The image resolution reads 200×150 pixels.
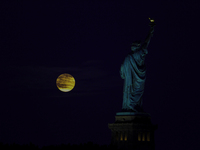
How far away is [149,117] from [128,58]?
17.0 feet

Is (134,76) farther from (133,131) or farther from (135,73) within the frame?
(133,131)

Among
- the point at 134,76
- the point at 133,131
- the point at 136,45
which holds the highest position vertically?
the point at 136,45

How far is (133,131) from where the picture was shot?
53938mm

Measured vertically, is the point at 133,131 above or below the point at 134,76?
below

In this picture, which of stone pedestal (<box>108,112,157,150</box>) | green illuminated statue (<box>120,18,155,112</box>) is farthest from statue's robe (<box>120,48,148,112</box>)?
stone pedestal (<box>108,112,157,150</box>)

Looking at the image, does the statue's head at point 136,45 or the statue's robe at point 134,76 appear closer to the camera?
the statue's robe at point 134,76

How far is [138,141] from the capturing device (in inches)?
2132

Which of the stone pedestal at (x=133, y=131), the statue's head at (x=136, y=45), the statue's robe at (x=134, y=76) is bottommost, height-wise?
the stone pedestal at (x=133, y=131)

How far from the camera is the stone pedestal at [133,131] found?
5394 centimetres

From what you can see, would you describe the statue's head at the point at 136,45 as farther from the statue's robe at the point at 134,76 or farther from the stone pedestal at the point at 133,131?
the stone pedestal at the point at 133,131

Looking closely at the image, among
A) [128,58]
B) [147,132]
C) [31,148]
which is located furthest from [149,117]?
[31,148]

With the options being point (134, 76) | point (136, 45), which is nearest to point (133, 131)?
point (134, 76)

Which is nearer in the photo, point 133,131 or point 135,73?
point 133,131

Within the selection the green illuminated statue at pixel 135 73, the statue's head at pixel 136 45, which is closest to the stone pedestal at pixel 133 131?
the green illuminated statue at pixel 135 73
